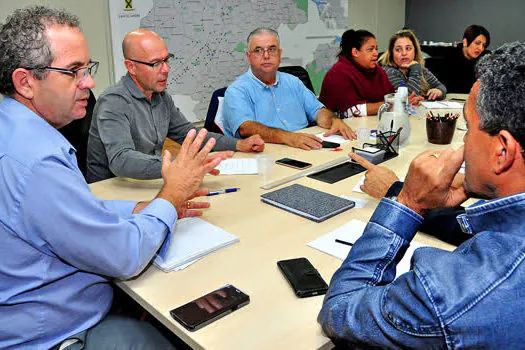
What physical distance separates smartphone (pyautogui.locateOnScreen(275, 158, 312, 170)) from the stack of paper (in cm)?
69

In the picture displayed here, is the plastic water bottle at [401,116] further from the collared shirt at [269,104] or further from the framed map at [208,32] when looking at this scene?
the framed map at [208,32]

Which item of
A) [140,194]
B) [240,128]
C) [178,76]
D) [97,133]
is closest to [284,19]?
[178,76]

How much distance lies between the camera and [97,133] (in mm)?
2195

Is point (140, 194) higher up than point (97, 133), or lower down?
lower down

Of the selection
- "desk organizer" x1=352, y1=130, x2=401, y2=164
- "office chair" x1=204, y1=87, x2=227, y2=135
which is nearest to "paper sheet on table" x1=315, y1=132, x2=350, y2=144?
"desk organizer" x1=352, y1=130, x2=401, y2=164

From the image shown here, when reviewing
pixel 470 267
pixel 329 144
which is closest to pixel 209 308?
pixel 470 267

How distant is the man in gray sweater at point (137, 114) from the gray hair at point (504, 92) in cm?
150

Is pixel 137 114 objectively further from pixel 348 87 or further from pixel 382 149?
pixel 348 87

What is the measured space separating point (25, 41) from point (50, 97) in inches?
6.0

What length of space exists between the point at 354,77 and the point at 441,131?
1.26m

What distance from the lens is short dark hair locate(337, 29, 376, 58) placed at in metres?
3.50

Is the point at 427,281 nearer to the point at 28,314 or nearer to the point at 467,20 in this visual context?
the point at 28,314

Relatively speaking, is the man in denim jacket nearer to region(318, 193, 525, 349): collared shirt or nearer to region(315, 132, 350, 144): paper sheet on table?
region(318, 193, 525, 349): collared shirt

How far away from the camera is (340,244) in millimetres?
1339
